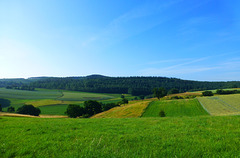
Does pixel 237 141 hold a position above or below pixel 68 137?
above

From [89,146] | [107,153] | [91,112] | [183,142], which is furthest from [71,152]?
[91,112]

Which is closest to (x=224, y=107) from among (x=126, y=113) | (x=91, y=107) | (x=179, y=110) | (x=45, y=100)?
(x=179, y=110)

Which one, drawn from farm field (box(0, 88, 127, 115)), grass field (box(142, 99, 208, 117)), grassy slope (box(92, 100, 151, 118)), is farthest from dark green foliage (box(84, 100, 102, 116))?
grass field (box(142, 99, 208, 117))

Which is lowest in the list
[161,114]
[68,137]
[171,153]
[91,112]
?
[91,112]

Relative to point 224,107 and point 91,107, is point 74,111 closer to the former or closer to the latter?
point 91,107

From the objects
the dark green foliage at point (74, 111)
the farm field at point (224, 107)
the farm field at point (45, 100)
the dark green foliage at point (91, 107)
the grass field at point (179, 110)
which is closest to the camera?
the farm field at point (224, 107)

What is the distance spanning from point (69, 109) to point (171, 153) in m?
82.9

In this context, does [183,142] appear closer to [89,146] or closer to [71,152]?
[89,146]

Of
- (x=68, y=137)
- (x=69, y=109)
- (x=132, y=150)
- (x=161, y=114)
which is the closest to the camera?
(x=132, y=150)

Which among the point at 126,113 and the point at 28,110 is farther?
the point at 28,110

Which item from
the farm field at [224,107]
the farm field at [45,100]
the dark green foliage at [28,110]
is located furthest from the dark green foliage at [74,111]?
the farm field at [224,107]

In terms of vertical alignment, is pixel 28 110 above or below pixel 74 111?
above

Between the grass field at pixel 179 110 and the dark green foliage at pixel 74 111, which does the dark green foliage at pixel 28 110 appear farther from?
the grass field at pixel 179 110

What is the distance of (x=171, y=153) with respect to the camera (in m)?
4.56
